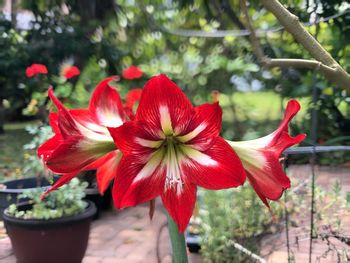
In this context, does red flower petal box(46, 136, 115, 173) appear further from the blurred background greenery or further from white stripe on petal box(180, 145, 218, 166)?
the blurred background greenery

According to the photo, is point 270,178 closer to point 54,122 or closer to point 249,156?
point 249,156

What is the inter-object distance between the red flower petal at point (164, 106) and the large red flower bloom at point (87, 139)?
84 mm

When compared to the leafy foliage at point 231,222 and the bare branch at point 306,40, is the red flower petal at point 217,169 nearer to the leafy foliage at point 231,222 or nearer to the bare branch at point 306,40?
the bare branch at point 306,40

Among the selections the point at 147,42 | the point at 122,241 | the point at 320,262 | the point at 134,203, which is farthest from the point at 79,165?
the point at 147,42

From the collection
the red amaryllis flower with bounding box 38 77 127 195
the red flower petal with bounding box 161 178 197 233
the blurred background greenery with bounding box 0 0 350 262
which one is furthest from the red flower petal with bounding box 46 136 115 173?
the blurred background greenery with bounding box 0 0 350 262

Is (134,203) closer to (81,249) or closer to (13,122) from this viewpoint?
(81,249)

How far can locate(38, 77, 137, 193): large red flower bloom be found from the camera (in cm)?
68

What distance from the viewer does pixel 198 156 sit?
2.23ft

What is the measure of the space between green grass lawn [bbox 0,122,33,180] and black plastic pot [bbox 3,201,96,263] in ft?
8.93

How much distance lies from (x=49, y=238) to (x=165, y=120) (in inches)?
109

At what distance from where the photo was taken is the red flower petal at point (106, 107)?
802 mm

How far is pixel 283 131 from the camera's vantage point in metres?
0.72

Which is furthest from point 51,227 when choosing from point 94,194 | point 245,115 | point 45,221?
point 245,115

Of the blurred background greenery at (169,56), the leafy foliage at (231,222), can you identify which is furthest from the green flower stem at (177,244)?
the blurred background greenery at (169,56)
